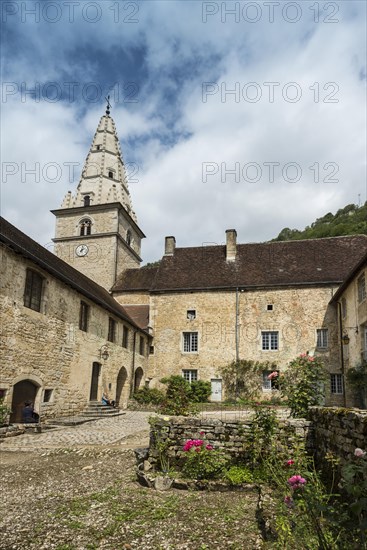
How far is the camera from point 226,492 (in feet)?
18.3

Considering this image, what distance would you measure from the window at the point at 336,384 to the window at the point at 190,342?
7.93 m

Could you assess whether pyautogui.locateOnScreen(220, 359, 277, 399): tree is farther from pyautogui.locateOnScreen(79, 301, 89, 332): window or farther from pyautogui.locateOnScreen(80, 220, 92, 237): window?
pyautogui.locateOnScreen(80, 220, 92, 237): window

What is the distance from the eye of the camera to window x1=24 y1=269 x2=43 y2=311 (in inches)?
511

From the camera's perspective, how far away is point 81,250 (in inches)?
1233

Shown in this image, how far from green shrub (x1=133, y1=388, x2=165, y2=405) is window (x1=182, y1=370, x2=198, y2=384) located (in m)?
1.97

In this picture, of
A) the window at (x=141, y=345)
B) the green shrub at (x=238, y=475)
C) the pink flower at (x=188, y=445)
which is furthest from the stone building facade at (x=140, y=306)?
the green shrub at (x=238, y=475)

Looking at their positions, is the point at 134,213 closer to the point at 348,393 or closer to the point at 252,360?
the point at 252,360

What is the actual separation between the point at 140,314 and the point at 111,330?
7.79 m

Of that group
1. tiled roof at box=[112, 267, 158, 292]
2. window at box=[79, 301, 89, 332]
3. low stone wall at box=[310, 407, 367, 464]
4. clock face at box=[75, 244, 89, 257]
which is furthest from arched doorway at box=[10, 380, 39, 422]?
clock face at box=[75, 244, 89, 257]

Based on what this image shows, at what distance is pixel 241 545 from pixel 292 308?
20312 mm

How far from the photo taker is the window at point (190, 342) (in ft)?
79.8

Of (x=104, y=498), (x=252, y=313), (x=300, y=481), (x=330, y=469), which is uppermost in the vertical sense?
(x=252, y=313)

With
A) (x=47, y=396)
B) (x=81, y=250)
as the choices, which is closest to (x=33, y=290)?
(x=47, y=396)

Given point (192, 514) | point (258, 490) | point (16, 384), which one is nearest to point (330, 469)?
point (258, 490)
